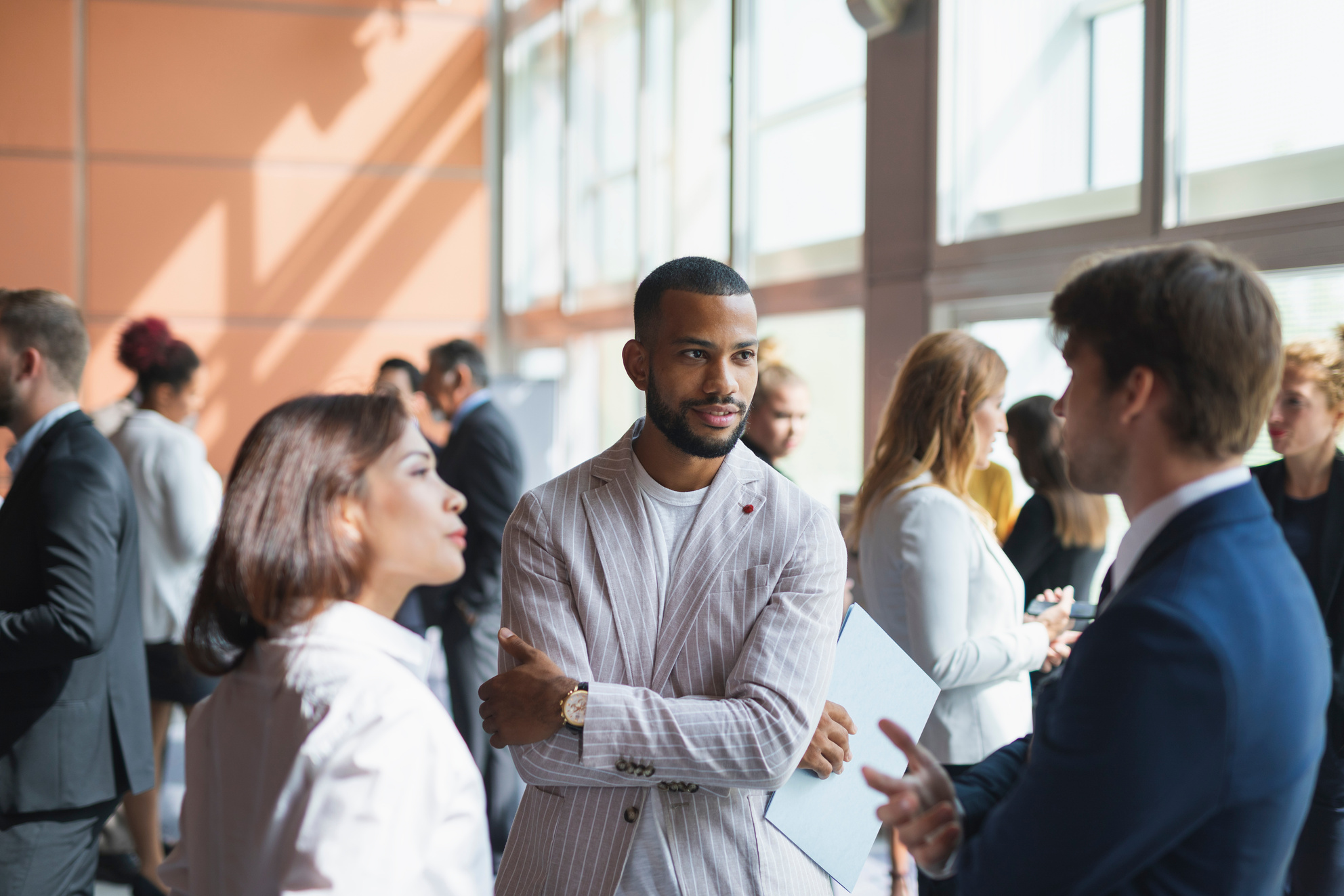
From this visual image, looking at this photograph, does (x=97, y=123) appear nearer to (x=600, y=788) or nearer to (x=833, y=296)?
(x=833, y=296)

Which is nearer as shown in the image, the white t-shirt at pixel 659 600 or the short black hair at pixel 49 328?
the white t-shirt at pixel 659 600

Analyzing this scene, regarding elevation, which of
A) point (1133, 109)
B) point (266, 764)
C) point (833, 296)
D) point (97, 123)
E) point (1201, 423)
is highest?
point (97, 123)

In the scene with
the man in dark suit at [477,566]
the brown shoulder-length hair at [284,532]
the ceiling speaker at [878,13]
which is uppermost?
the ceiling speaker at [878,13]

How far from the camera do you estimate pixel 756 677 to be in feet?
4.65

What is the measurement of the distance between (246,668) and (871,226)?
285 centimetres

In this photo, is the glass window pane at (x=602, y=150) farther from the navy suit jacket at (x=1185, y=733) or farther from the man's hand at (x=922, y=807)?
the navy suit jacket at (x=1185, y=733)

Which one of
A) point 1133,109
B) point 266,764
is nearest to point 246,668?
point 266,764

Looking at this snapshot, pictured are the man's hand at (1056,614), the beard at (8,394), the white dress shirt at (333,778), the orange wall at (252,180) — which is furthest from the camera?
the orange wall at (252,180)

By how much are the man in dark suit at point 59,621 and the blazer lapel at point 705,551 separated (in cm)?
138

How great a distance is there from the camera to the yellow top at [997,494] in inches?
117

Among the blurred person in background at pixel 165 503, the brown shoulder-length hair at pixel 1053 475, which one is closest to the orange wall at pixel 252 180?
the blurred person in background at pixel 165 503

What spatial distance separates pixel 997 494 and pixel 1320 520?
2.78 ft

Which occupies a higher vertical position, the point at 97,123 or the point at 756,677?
the point at 97,123

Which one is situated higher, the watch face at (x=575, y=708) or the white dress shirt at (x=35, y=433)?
the white dress shirt at (x=35, y=433)
